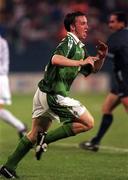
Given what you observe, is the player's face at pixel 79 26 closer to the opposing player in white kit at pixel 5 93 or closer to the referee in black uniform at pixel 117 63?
the referee in black uniform at pixel 117 63

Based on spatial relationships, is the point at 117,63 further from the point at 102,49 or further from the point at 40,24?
the point at 40,24

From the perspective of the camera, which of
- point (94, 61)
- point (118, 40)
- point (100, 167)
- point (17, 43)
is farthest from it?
point (17, 43)

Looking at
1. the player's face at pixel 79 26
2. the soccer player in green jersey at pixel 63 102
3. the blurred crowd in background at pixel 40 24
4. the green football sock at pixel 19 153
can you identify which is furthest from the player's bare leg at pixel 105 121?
the blurred crowd in background at pixel 40 24

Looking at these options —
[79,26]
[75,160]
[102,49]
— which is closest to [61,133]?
[102,49]

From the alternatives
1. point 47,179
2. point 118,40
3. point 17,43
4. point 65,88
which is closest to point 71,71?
point 65,88

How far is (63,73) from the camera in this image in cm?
909

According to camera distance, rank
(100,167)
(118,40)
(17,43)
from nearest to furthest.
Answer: (100,167), (118,40), (17,43)

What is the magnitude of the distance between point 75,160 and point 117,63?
1.76m

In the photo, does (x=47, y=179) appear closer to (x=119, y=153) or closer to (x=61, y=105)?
(x=61, y=105)

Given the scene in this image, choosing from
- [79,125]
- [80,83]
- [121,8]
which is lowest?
[80,83]

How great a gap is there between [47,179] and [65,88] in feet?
3.48

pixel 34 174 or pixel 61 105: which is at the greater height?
pixel 61 105

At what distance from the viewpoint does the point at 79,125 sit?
916 cm

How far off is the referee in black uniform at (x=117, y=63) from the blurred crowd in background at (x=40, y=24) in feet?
39.6
